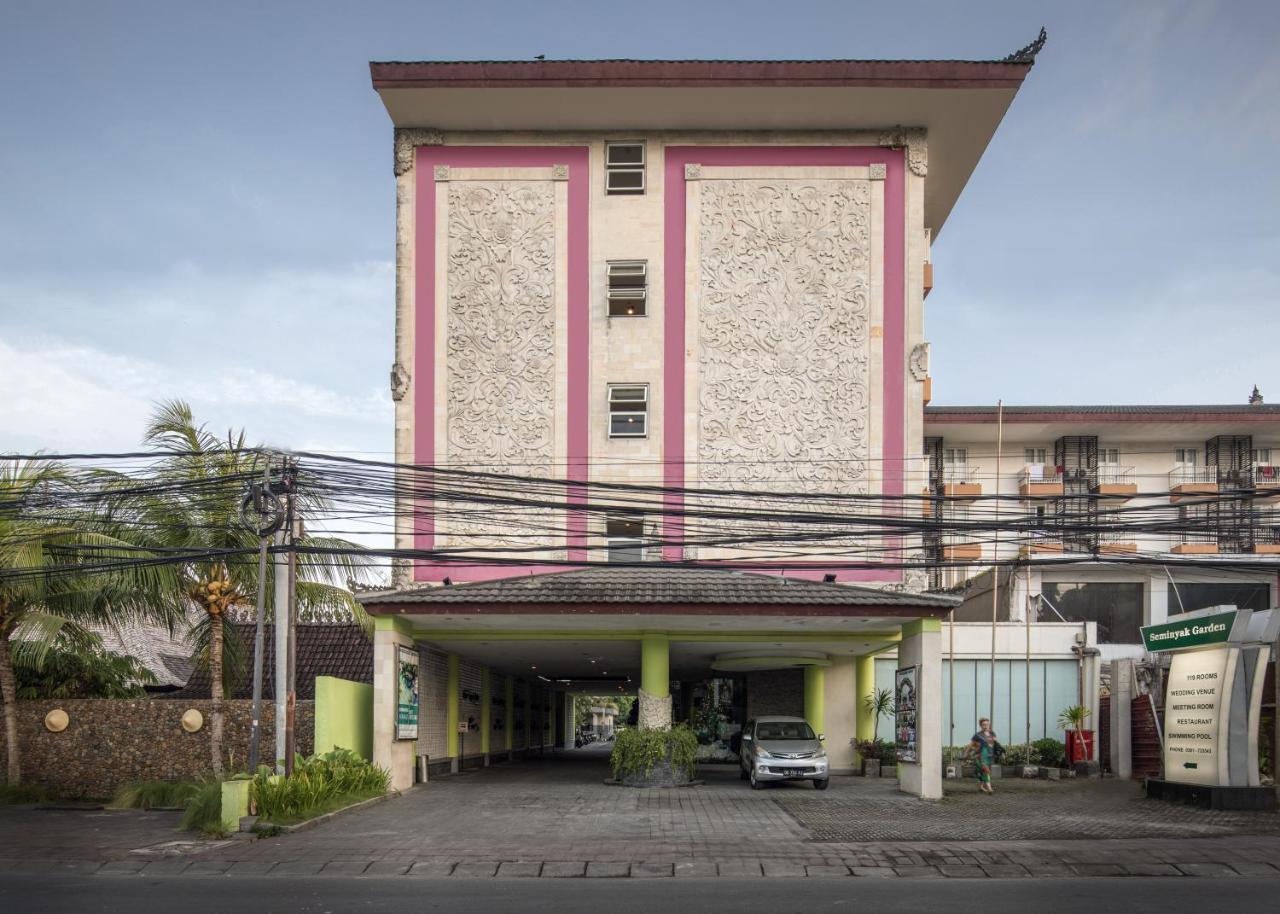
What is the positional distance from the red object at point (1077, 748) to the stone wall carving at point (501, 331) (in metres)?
13.9

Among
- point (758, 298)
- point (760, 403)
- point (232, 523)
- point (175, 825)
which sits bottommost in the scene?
point (175, 825)

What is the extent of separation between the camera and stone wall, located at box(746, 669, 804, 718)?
30453 millimetres

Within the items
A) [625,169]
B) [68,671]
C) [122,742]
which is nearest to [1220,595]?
[625,169]

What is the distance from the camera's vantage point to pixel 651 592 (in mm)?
22719

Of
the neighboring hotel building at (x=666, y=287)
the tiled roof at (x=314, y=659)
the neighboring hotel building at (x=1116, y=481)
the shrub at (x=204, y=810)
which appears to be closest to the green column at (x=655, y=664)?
the neighboring hotel building at (x=666, y=287)

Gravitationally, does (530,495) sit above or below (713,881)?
above

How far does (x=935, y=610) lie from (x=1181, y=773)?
499 cm

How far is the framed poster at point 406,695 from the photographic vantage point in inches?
901

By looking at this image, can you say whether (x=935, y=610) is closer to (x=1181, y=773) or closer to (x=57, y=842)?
(x=1181, y=773)

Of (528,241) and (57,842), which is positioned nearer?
(57,842)

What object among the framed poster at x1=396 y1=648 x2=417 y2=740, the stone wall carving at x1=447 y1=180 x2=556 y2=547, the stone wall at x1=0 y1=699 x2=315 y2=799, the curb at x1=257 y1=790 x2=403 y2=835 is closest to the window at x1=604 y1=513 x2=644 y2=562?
the stone wall carving at x1=447 y1=180 x2=556 y2=547

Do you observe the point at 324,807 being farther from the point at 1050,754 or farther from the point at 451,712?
the point at 1050,754

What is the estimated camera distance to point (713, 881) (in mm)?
13055

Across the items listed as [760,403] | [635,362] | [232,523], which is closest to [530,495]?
[635,362]
